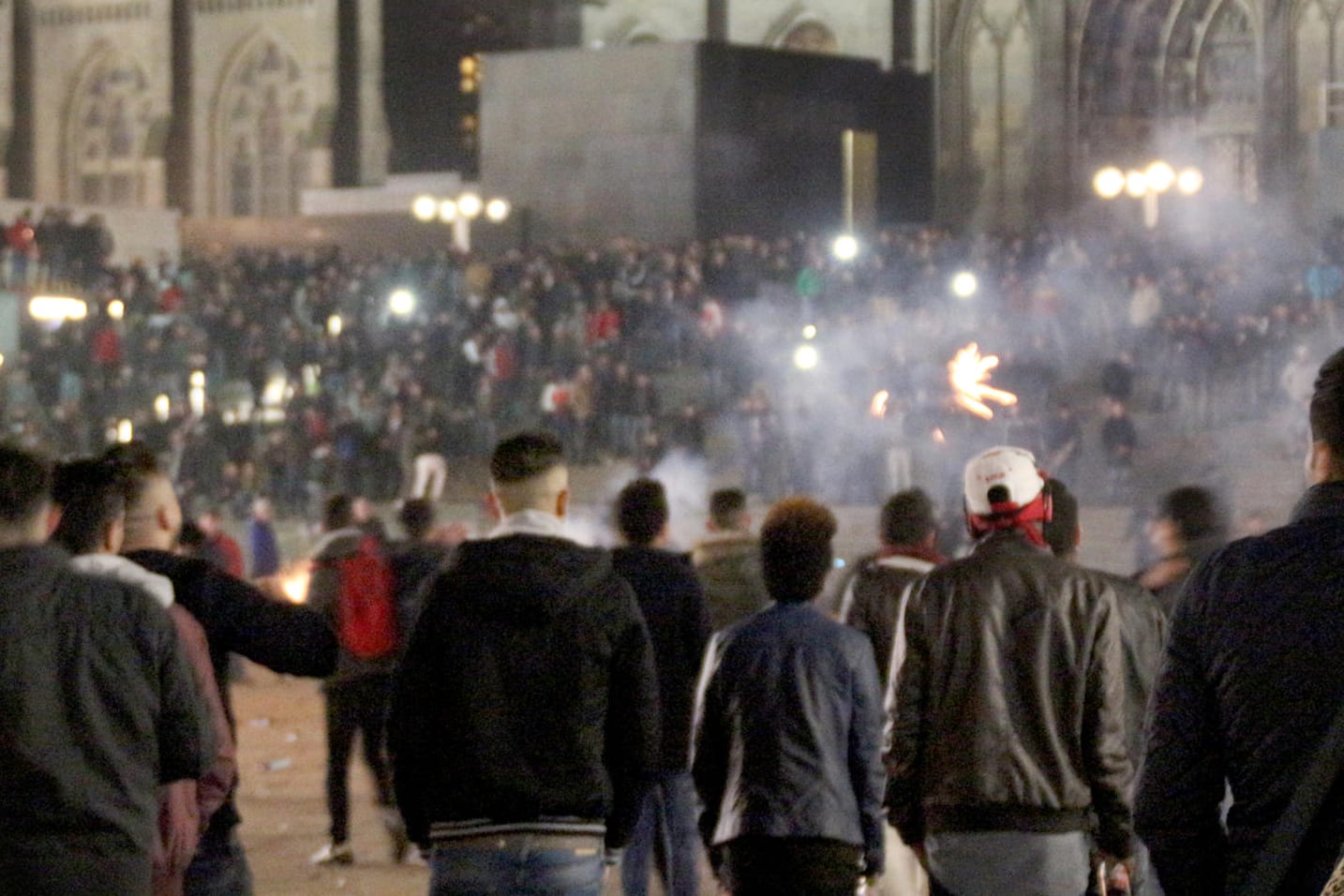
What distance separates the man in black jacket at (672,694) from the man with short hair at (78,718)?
292 centimetres

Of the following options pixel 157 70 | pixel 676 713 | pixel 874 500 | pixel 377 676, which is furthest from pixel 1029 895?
pixel 157 70

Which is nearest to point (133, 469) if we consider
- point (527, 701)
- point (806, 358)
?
point (527, 701)

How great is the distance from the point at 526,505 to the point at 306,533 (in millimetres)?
19183

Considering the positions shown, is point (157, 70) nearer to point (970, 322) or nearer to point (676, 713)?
point (970, 322)

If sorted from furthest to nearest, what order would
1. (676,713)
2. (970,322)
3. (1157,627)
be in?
(970,322), (676,713), (1157,627)

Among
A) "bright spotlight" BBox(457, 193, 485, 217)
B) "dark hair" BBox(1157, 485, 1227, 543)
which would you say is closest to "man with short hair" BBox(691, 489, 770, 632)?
"dark hair" BBox(1157, 485, 1227, 543)

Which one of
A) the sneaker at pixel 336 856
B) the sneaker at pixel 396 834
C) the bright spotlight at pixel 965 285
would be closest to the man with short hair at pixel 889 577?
the sneaker at pixel 396 834

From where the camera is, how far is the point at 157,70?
1768 inches

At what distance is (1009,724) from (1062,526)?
4.05ft

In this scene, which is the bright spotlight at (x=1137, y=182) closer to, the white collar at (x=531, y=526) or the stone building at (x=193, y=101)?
the stone building at (x=193, y=101)

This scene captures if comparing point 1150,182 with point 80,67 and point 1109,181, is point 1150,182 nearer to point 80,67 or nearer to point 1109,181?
point 1109,181

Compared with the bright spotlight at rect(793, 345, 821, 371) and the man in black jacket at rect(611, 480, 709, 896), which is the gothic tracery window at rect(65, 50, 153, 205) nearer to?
the bright spotlight at rect(793, 345, 821, 371)

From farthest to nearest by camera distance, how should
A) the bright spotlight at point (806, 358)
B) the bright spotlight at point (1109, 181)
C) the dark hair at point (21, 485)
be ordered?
the bright spotlight at point (1109, 181)
the bright spotlight at point (806, 358)
the dark hair at point (21, 485)

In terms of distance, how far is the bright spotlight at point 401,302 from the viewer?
25797 millimetres
